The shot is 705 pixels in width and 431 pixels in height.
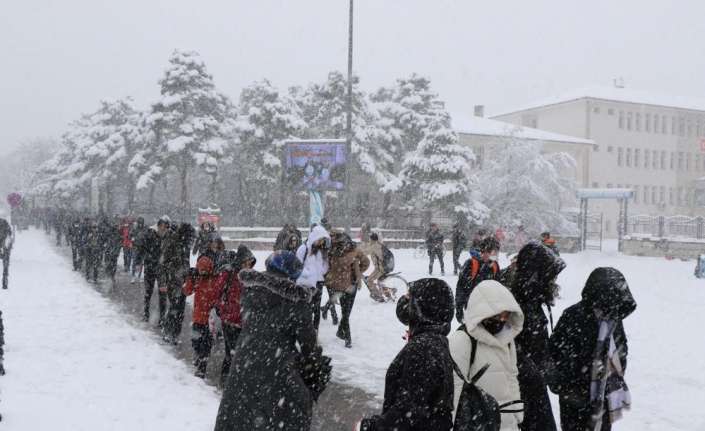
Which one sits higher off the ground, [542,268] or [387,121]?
[387,121]

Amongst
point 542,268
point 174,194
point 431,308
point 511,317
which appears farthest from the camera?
point 174,194

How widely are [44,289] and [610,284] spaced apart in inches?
567

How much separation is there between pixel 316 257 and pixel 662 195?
64547mm

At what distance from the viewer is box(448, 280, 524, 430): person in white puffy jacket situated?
10.5 feet

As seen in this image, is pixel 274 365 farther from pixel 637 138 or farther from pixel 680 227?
pixel 637 138

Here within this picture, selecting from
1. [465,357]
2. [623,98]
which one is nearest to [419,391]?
[465,357]

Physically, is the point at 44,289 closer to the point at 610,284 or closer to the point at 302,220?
the point at 610,284

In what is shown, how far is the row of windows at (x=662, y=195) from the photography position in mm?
64125

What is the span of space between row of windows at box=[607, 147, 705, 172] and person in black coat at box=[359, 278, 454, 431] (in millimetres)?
64502

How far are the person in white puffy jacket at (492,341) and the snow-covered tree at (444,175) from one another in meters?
31.4

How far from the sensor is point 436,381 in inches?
111

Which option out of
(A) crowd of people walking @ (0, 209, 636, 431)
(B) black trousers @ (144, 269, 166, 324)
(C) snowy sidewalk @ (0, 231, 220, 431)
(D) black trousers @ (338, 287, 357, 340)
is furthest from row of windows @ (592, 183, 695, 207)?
(A) crowd of people walking @ (0, 209, 636, 431)

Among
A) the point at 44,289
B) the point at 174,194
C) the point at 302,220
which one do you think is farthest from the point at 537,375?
the point at 174,194

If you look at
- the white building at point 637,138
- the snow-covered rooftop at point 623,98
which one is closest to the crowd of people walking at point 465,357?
the white building at point 637,138
